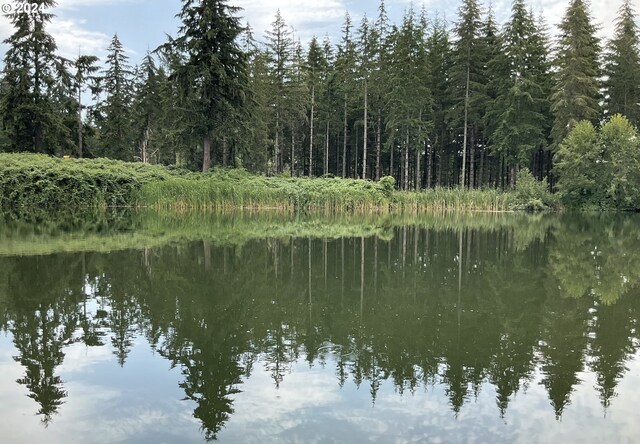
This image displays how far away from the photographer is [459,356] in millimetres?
5508

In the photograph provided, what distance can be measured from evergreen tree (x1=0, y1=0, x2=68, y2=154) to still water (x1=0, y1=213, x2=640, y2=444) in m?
25.4

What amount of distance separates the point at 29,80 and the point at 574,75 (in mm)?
34145

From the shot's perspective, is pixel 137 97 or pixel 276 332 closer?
pixel 276 332

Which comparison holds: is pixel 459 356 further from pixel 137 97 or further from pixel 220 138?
pixel 137 97

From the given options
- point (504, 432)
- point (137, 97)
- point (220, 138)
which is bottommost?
point (504, 432)

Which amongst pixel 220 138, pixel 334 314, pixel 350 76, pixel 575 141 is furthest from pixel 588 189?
pixel 334 314

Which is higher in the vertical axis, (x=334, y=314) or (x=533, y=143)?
(x=533, y=143)

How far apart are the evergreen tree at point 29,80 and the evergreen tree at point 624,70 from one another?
37487 mm

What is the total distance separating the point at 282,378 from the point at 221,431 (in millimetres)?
1082

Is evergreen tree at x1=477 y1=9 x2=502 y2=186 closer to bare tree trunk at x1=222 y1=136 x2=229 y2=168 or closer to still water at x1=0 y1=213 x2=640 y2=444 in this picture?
bare tree trunk at x1=222 y1=136 x2=229 y2=168

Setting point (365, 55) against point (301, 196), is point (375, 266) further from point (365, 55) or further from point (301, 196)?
point (365, 55)

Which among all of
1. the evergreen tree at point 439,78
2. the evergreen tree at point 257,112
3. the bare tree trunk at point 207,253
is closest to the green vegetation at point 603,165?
the evergreen tree at point 439,78

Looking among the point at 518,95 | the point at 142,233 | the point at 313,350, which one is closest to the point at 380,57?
the point at 518,95

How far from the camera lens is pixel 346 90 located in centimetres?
4209
